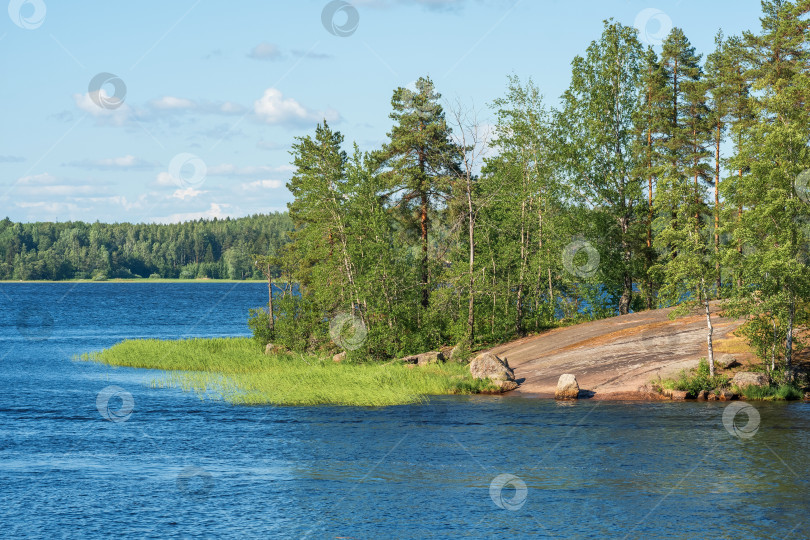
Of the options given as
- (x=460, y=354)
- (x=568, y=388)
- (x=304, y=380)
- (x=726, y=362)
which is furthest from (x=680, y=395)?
(x=304, y=380)

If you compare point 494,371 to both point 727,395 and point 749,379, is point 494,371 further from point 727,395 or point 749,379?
point 749,379

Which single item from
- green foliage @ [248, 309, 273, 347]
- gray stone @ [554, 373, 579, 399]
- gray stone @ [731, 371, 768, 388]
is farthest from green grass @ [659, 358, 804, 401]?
green foliage @ [248, 309, 273, 347]

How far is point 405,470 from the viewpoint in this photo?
2652 cm

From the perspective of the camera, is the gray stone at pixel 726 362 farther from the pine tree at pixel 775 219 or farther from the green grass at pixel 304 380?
the green grass at pixel 304 380

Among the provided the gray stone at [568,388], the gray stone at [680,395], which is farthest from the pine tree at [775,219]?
the gray stone at [568,388]

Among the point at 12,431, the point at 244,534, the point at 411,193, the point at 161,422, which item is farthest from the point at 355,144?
the point at 244,534

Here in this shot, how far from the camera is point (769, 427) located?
3184cm

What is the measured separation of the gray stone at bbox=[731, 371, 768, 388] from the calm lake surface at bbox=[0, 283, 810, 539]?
88.8 inches

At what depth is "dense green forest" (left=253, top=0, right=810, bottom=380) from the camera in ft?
171

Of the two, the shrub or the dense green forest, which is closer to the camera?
the shrub

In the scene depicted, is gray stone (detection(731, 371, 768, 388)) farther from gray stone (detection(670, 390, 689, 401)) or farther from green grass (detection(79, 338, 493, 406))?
green grass (detection(79, 338, 493, 406))

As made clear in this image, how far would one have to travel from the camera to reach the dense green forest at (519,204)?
52062 mm

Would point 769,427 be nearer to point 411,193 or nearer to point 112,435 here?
point 112,435

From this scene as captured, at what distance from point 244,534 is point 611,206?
4445cm
